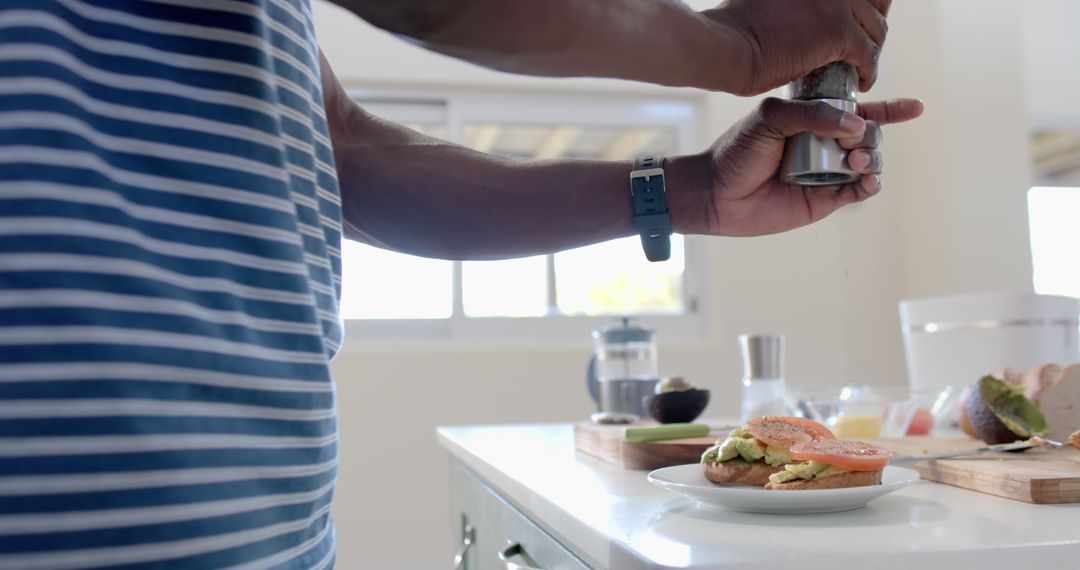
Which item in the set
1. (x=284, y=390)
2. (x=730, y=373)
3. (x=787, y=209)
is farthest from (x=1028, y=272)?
(x=284, y=390)

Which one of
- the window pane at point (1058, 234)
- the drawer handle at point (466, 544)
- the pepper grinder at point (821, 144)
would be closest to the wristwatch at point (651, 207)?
the pepper grinder at point (821, 144)

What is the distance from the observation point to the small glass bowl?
137cm

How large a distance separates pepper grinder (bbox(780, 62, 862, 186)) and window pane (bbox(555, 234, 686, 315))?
2.18 m

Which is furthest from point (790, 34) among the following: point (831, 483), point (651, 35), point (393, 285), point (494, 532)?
point (393, 285)

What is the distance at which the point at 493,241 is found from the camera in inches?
40.8

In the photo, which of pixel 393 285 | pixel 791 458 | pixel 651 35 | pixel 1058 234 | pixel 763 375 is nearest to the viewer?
pixel 651 35

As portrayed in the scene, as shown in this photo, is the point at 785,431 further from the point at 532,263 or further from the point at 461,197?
the point at 532,263

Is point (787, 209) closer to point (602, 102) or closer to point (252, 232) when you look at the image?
point (252, 232)

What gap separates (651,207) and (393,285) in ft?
6.84

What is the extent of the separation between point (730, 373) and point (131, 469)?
2659 mm

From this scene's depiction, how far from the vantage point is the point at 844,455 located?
71 cm

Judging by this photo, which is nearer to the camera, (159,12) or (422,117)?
(159,12)

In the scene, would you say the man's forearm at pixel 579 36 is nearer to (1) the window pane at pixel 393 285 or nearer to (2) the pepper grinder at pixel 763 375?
(2) the pepper grinder at pixel 763 375

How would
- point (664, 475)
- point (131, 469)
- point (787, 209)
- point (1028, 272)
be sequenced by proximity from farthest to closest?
point (1028, 272) → point (787, 209) → point (664, 475) → point (131, 469)
